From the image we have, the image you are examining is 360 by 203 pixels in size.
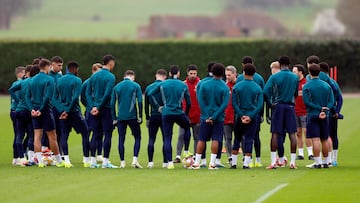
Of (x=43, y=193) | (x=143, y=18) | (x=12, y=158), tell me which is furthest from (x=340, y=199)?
(x=143, y=18)

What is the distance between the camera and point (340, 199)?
1549 centimetres

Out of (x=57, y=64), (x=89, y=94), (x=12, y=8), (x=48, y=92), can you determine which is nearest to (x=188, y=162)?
(x=89, y=94)

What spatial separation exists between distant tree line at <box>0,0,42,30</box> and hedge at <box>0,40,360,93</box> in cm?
6460

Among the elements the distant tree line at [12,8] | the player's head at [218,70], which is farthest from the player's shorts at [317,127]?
the distant tree line at [12,8]

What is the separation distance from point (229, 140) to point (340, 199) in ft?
21.2

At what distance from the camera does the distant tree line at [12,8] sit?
389 feet

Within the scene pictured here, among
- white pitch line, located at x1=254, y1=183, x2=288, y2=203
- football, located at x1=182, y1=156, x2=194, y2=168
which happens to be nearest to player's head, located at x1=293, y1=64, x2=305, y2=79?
football, located at x1=182, y1=156, x2=194, y2=168

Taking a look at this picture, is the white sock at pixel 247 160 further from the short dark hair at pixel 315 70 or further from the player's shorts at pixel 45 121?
the player's shorts at pixel 45 121

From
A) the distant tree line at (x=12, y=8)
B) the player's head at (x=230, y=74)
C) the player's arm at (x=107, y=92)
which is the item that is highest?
the distant tree line at (x=12, y=8)

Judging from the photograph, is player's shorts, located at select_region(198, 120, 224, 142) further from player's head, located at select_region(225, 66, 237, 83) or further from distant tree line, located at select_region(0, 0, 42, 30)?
distant tree line, located at select_region(0, 0, 42, 30)

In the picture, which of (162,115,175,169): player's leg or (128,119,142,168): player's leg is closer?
(162,115,175,169): player's leg

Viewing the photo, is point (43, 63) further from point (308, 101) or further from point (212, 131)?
point (308, 101)

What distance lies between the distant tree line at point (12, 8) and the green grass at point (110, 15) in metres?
0.87

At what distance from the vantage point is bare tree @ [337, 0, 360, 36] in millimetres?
102750
